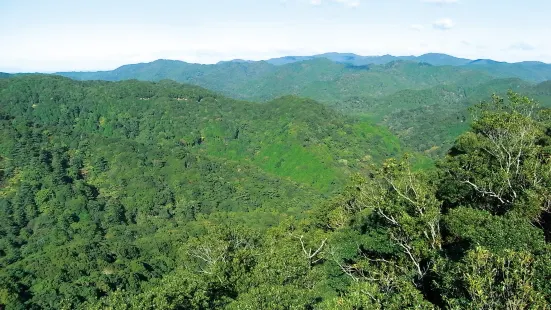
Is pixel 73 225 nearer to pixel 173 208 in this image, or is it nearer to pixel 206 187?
pixel 173 208

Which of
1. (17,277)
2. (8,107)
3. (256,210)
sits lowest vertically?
(256,210)

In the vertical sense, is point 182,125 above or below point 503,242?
below

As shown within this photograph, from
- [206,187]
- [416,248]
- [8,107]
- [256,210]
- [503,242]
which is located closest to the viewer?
[503,242]

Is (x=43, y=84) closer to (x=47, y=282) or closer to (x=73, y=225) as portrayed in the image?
(x=73, y=225)

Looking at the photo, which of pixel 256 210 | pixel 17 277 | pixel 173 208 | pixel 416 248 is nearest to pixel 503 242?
pixel 416 248

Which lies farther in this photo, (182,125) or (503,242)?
(182,125)

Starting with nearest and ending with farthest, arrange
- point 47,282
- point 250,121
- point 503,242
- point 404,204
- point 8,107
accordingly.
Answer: point 503,242, point 404,204, point 47,282, point 8,107, point 250,121
